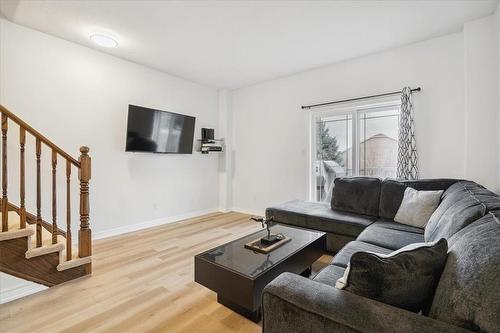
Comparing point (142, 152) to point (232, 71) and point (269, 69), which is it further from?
point (269, 69)

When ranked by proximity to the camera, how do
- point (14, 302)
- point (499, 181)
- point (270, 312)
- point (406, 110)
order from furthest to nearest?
point (406, 110) < point (499, 181) < point (14, 302) < point (270, 312)

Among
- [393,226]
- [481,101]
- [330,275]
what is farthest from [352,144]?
[330,275]

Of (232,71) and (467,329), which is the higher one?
(232,71)

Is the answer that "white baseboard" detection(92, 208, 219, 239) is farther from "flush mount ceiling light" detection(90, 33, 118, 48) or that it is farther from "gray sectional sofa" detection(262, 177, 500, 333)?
"gray sectional sofa" detection(262, 177, 500, 333)

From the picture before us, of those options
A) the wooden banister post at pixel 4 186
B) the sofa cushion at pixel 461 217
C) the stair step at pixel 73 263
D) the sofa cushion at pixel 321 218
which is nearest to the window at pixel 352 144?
the sofa cushion at pixel 321 218

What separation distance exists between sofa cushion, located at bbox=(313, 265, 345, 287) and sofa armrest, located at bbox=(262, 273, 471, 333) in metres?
0.43

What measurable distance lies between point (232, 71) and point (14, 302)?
3904 millimetres

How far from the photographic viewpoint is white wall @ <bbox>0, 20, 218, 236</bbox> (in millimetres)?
2941

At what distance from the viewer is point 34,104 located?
3020mm

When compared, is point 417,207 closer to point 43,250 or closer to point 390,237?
point 390,237

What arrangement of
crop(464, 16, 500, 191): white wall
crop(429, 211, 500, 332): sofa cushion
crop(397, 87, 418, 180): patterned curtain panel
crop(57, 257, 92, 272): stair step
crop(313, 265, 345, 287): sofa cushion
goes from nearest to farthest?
1. crop(429, 211, 500, 332): sofa cushion
2. crop(313, 265, 345, 287): sofa cushion
3. crop(57, 257, 92, 272): stair step
4. crop(464, 16, 500, 191): white wall
5. crop(397, 87, 418, 180): patterned curtain panel

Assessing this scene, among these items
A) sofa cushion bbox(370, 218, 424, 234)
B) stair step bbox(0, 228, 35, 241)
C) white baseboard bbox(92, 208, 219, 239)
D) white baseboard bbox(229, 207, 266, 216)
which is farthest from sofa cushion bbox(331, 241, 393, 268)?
white baseboard bbox(92, 208, 219, 239)

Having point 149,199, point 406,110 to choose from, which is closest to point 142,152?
point 149,199

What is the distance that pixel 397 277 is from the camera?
935 mm
